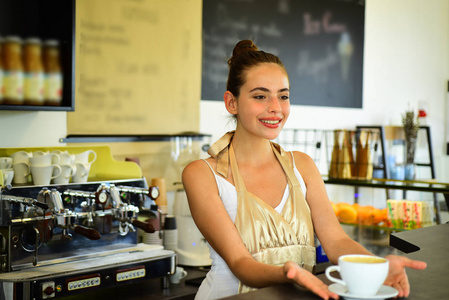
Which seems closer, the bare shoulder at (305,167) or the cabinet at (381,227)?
the bare shoulder at (305,167)

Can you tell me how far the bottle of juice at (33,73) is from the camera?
251 cm

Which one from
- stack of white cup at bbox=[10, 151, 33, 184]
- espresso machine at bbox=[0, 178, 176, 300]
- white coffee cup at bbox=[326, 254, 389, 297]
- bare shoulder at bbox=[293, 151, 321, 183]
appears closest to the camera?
white coffee cup at bbox=[326, 254, 389, 297]

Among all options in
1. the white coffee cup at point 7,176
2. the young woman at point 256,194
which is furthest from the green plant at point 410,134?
the white coffee cup at point 7,176

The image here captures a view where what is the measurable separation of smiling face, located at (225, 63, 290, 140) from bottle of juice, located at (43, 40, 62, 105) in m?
0.96

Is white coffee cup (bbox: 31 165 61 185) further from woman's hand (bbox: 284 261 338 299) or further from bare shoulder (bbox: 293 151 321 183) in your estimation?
woman's hand (bbox: 284 261 338 299)

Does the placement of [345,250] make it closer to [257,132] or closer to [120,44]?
[257,132]

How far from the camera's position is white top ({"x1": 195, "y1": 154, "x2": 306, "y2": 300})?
5.90ft

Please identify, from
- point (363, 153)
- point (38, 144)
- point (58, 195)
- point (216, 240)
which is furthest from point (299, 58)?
point (216, 240)

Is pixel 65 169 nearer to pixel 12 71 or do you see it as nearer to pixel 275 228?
pixel 12 71

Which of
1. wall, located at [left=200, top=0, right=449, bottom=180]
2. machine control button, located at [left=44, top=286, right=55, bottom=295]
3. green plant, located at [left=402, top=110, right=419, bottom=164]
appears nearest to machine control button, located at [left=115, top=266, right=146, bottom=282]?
machine control button, located at [left=44, top=286, right=55, bottom=295]

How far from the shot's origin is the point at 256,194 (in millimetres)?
1908

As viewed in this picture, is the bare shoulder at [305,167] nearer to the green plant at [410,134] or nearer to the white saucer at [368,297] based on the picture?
the white saucer at [368,297]

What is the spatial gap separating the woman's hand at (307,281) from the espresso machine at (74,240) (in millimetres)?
1134

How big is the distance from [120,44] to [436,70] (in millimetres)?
4353
